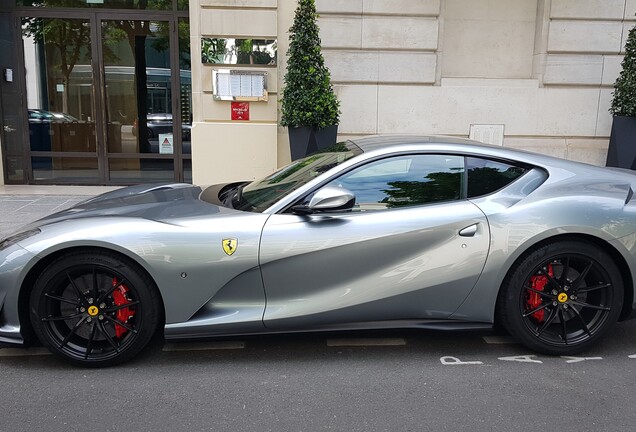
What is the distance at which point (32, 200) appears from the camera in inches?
352

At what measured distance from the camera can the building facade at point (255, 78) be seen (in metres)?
9.48

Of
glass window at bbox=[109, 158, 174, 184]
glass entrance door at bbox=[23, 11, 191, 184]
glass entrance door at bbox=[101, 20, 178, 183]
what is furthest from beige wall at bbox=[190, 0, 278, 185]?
glass window at bbox=[109, 158, 174, 184]

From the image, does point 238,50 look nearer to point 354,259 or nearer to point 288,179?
point 288,179

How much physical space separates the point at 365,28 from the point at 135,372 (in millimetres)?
7379

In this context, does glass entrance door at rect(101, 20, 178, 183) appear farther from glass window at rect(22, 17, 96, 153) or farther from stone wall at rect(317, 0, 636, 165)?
stone wall at rect(317, 0, 636, 165)

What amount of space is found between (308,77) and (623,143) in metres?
5.10

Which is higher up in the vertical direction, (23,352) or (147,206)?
(147,206)

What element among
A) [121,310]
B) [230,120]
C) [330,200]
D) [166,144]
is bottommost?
[121,310]

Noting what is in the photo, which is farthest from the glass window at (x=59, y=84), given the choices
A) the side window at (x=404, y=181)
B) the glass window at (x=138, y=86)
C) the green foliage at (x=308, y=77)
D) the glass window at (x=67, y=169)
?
the side window at (x=404, y=181)

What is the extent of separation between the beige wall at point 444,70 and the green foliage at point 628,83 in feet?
2.28

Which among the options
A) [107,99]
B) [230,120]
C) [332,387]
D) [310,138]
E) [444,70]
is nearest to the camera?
[332,387]

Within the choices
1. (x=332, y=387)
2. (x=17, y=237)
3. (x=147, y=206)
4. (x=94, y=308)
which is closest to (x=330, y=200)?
(x=332, y=387)

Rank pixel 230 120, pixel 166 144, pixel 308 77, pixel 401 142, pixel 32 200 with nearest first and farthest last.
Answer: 1. pixel 401 142
2. pixel 308 77
3. pixel 32 200
4. pixel 230 120
5. pixel 166 144

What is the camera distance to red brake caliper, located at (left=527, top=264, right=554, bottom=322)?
3.90 metres
